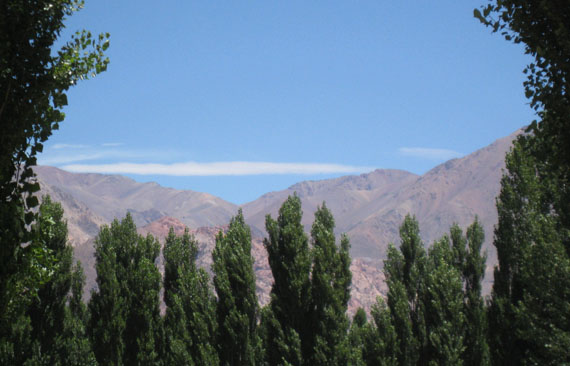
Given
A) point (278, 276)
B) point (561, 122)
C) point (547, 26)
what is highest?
point (547, 26)

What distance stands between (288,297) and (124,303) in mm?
12503

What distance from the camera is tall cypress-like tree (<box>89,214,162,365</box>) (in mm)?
35250

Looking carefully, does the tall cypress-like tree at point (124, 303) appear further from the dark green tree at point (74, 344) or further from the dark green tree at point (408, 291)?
the dark green tree at point (408, 291)

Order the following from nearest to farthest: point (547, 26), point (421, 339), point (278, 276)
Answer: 1. point (547, 26)
2. point (278, 276)
3. point (421, 339)

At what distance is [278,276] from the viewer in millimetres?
29797

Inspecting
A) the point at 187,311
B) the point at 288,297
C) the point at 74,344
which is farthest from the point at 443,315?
the point at 74,344

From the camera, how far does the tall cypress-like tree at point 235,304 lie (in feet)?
95.7

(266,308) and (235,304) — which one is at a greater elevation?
(266,308)

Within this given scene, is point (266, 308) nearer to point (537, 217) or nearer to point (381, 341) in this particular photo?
point (381, 341)

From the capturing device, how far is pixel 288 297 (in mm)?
28922

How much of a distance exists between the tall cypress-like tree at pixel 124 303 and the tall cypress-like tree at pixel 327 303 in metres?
12.2

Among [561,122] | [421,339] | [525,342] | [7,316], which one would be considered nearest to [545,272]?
[525,342]

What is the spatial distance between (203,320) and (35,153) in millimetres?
24605

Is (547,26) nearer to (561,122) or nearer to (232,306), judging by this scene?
(561,122)
